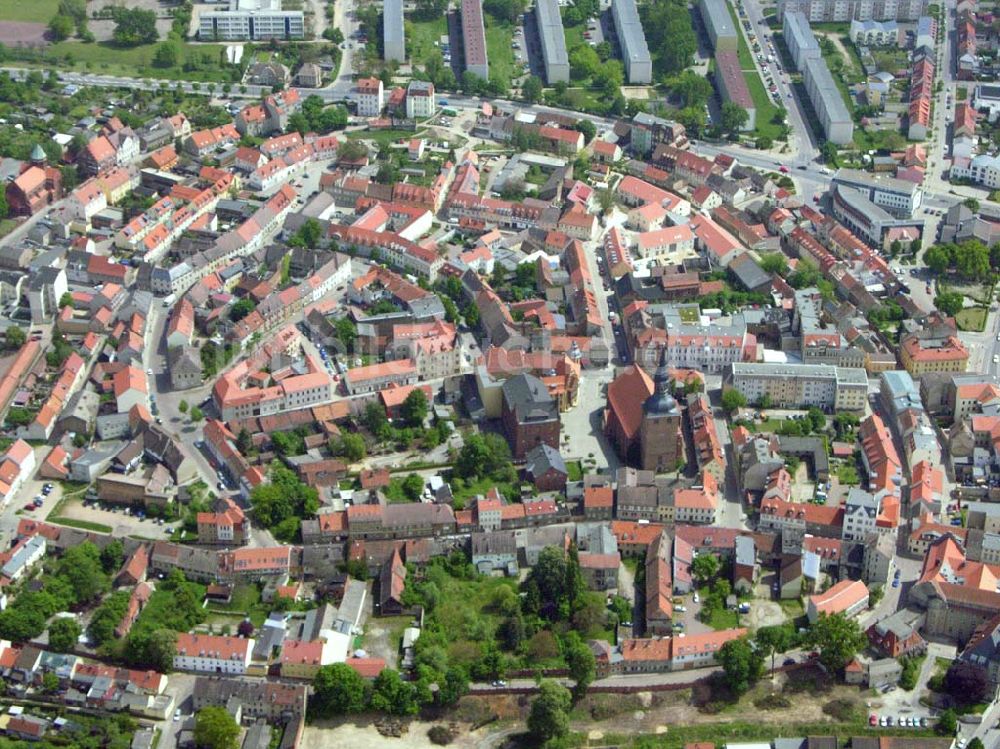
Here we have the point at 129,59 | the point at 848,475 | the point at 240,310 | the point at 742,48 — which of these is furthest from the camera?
the point at 742,48

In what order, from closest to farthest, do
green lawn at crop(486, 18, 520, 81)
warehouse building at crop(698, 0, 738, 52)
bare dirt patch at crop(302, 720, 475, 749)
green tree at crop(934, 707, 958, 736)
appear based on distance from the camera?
green tree at crop(934, 707, 958, 736) → bare dirt patch at crop(302, 720, 475, 749) → green lawn at crop(486, 18, 520, 81) → warehouse building at crop(698, 0, 738, 52)

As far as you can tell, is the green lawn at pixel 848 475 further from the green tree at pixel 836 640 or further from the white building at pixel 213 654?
the white building at pixel 213 654

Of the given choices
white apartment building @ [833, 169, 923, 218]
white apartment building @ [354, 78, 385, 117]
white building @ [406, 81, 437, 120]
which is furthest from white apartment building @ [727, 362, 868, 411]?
white apartment building @ [354, 78, 385, 117]

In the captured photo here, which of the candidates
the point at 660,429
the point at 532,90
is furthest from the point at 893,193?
the point at 660,429

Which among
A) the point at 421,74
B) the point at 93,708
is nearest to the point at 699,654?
the point at 93,708

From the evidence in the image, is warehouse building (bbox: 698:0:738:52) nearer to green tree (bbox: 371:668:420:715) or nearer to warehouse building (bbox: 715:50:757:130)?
warehouse building (bbox: 715:50:757:130)

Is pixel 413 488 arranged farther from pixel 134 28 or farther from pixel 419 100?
pixel 134 28
